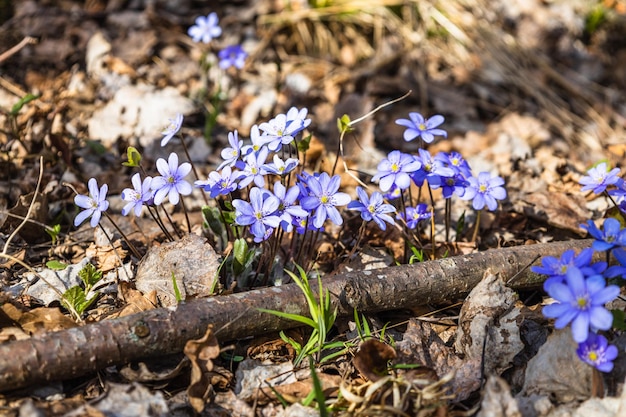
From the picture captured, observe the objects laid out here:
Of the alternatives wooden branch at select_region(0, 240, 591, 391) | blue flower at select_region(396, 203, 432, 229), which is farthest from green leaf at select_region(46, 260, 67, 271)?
blue flower at select_region(396, 203, 432, 229)

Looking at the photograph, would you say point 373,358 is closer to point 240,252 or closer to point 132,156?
point 240,252

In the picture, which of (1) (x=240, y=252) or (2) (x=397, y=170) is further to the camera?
(2) (x=397, y=170)

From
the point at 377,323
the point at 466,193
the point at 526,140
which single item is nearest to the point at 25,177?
the point at 377,323

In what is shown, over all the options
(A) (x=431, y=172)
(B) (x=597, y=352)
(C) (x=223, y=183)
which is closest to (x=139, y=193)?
(C) (x=223, y=183)

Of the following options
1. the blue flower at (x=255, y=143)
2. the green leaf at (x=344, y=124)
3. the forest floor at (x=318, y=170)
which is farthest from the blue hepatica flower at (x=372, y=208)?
the blue flower at (x=255, y=143)

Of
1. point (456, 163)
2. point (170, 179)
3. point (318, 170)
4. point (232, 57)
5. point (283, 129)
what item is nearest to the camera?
point (170, 179)
